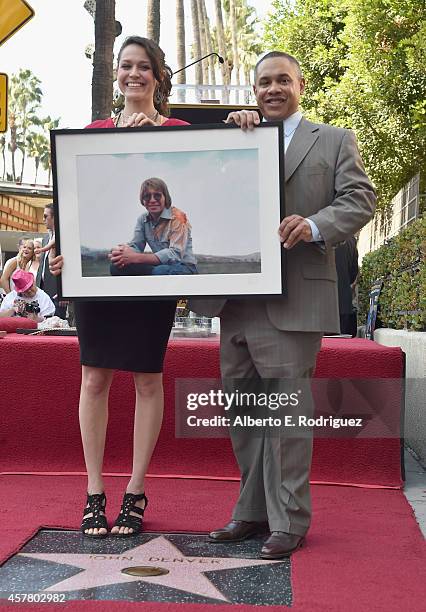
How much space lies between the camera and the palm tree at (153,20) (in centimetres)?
2467

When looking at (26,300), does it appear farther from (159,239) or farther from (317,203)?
(317,203)

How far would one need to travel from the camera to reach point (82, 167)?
15.0 feet

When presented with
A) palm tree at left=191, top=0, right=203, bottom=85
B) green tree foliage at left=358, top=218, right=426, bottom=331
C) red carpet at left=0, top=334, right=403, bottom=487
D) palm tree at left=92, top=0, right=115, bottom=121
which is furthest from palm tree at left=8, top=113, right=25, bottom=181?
red carpet at left=0, top=334, right=403, bottom=487

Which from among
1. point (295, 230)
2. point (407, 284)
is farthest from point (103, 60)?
point (295, 230)

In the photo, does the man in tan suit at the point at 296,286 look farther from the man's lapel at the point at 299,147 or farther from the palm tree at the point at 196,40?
the palm tree at the point at 196,40

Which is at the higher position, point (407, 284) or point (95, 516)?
point (407, 284)

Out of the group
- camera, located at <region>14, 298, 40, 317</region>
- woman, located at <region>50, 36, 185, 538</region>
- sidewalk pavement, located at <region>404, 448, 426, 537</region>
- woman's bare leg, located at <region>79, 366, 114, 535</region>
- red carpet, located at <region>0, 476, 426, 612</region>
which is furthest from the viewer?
camera, located at <region>14, 298, 40, 317</region>

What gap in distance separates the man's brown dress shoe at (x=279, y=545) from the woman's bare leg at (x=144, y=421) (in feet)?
2.54

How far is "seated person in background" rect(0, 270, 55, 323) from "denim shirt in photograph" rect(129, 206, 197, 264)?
16.5 feet

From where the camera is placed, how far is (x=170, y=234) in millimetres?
4453

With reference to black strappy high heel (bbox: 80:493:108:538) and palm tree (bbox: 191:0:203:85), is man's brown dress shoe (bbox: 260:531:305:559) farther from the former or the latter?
palm tree (bbox: 191:0:203:85)

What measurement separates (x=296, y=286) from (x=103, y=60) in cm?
1262

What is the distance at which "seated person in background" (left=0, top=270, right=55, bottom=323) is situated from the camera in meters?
9.34

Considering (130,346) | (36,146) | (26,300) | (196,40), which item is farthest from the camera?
(36,146)
